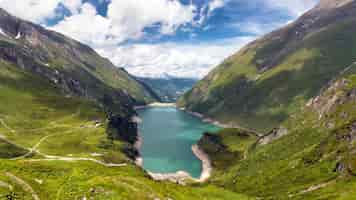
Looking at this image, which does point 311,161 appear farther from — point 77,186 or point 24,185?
point 24,185

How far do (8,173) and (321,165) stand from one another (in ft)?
386

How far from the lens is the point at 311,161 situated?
145 m

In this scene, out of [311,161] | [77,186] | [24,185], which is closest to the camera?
[77,186]

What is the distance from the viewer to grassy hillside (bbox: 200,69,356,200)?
11881 centimetres

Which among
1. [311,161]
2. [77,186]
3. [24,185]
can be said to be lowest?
[77,186]

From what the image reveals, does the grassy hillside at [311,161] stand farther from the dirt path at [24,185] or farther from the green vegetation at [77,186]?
the dirt path at [24,185]

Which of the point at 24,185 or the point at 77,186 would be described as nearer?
the point at 77,186

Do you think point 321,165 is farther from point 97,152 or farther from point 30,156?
point 30,156

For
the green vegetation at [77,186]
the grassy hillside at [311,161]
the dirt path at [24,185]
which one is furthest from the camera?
the grassy hillside at [311,161]

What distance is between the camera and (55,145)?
637ft

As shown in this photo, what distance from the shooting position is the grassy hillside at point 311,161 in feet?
390

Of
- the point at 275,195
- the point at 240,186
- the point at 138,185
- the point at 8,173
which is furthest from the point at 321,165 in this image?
the point at 8,173

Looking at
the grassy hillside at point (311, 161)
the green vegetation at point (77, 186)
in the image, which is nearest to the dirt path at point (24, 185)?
the green vegetation at point (77, 186)

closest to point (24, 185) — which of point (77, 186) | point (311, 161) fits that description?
point (77, 186)
